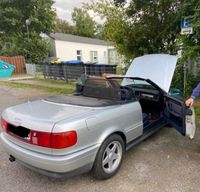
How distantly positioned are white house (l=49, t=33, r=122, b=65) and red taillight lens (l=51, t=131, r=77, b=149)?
18.2 meters

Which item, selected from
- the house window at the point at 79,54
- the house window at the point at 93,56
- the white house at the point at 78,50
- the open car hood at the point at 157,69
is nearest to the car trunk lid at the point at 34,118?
the open car hood at the point at 157,69

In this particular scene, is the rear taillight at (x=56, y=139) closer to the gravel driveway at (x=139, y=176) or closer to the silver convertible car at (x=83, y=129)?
the silver convertible car at (x=83, y=129)

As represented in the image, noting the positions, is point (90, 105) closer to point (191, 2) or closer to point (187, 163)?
point (187, 163)

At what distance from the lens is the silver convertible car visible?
87.8 inches

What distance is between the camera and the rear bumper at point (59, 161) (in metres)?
2.21

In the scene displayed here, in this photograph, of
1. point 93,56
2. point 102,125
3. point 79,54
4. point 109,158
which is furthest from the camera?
point 93,56

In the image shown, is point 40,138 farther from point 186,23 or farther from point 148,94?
point 186,23

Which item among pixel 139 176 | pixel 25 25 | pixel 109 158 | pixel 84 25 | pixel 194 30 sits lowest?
pixel 139 176

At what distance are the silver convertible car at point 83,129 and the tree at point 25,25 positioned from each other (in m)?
16.8

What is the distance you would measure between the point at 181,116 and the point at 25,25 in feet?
67.6

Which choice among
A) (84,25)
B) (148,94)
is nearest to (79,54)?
(84,25)

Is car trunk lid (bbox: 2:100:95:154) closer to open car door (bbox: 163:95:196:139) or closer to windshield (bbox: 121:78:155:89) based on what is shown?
open car door (bbox: 163:95:196:139)

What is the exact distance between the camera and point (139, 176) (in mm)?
2756

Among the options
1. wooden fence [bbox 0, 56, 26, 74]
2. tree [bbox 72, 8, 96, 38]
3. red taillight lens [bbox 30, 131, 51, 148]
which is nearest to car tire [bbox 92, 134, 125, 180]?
red taillight lens [bbox 30, 131, 51, 148]
